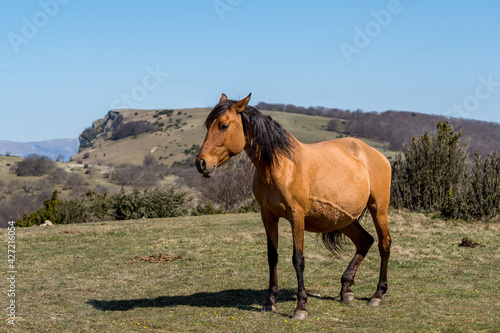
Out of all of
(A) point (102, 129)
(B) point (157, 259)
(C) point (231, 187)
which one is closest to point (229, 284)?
(B) point (157, 259)

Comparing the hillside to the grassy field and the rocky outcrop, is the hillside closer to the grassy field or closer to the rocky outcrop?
the rocky outcrop

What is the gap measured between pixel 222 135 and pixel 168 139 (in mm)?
108736

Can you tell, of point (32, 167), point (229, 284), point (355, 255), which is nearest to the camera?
point (355, 255)

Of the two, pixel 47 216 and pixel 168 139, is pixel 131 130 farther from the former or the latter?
pixel 47 216

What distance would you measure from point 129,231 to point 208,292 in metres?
8.02

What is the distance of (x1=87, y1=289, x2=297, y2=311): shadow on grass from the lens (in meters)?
7.09

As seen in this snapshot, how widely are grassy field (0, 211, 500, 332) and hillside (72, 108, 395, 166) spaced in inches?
2555

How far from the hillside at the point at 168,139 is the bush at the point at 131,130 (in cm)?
188

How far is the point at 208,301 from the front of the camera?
24.3 feet

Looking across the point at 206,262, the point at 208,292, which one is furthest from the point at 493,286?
the point at 206,262

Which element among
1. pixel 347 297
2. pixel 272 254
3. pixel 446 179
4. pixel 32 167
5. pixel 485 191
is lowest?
pixel 32 167

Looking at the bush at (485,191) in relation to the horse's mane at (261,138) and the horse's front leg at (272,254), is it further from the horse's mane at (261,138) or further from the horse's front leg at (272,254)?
the horse's mane at (261,138)

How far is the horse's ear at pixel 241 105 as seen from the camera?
634 cm

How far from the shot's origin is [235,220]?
723 inches
